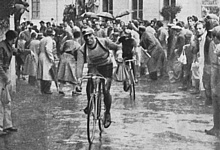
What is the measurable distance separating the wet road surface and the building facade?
18399mm

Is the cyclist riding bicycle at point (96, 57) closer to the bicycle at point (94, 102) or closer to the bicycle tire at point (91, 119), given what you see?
the bicycle at point (94, 102)

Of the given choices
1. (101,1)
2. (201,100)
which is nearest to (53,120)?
(201,100)

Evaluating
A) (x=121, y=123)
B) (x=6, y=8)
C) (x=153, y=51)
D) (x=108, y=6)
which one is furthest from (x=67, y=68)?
(x=108, y=6)

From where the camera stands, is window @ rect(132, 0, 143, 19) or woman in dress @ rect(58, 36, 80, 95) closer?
woman in dress @ rect(58, 36, 80, 95)

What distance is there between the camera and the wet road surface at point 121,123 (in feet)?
34.1

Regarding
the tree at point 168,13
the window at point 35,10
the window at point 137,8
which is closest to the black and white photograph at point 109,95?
the tree at point 168,13

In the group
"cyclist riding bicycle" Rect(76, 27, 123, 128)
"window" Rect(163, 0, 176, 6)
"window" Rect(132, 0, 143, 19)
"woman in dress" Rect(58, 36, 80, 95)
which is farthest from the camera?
"window" Rect(132, 0, 143, 19)

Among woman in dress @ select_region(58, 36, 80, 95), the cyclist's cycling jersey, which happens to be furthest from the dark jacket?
the cyclist's cycling jersey

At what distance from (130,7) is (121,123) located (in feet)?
99.2

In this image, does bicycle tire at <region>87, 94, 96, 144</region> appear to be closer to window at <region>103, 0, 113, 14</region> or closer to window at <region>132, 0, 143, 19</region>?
window at <region>132, 0, 143, 19</region>

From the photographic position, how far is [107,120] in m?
11.7

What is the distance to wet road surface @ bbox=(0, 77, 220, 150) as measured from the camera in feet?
34.1

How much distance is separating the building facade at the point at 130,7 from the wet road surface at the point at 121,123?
18.4 meters

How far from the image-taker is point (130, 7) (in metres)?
42.4
